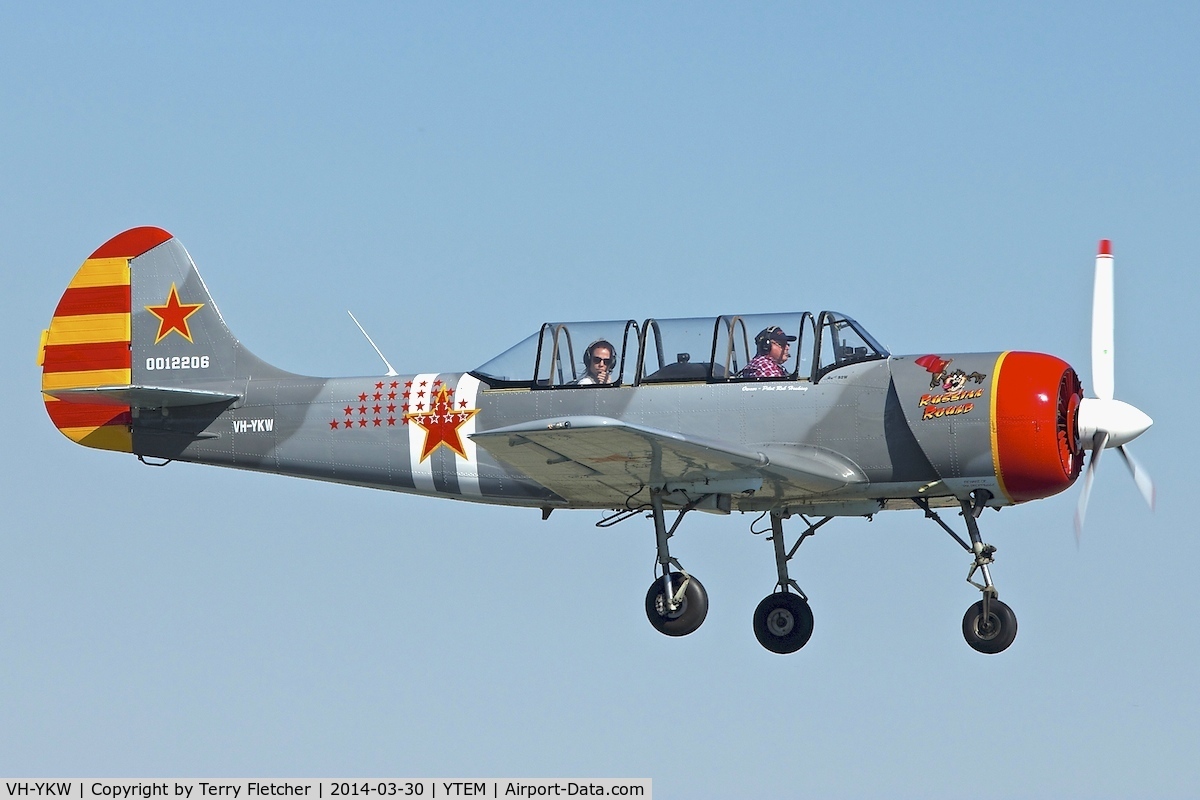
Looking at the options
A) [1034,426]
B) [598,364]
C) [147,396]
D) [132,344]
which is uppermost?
[132,344]

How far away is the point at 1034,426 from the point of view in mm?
16781

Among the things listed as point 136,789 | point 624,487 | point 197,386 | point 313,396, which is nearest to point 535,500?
point 624,487

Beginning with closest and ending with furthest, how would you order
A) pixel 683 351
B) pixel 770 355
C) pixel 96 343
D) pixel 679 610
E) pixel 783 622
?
pixel 679 610
pixel 770 355
pixel 683 351
pixel 783 622
pixel 96 343

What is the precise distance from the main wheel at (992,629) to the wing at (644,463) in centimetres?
150

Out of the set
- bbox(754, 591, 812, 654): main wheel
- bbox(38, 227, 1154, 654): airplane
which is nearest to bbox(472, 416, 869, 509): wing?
bbox(38, 227, 1154, 654): airplane

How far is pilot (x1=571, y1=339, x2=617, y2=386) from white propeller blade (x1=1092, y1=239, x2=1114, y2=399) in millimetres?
4180

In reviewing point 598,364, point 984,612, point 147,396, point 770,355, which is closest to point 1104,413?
point 984,612

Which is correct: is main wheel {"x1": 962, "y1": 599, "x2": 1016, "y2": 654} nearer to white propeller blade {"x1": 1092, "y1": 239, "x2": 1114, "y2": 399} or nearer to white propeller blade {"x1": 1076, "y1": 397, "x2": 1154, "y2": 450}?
white propeller blade {"x1": 1076, "y1": 397, "x2": 1154, "y2": 450}

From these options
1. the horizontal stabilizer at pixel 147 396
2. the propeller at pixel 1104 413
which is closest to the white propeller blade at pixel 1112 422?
the propeller at pixel 1104 413

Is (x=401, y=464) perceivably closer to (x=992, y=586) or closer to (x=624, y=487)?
(x=624, y=487)

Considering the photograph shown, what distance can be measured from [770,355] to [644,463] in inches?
62.6

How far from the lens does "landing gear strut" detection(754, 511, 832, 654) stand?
18.5m

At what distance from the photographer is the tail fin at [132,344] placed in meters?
19.3

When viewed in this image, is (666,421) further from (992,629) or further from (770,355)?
(992,629)
